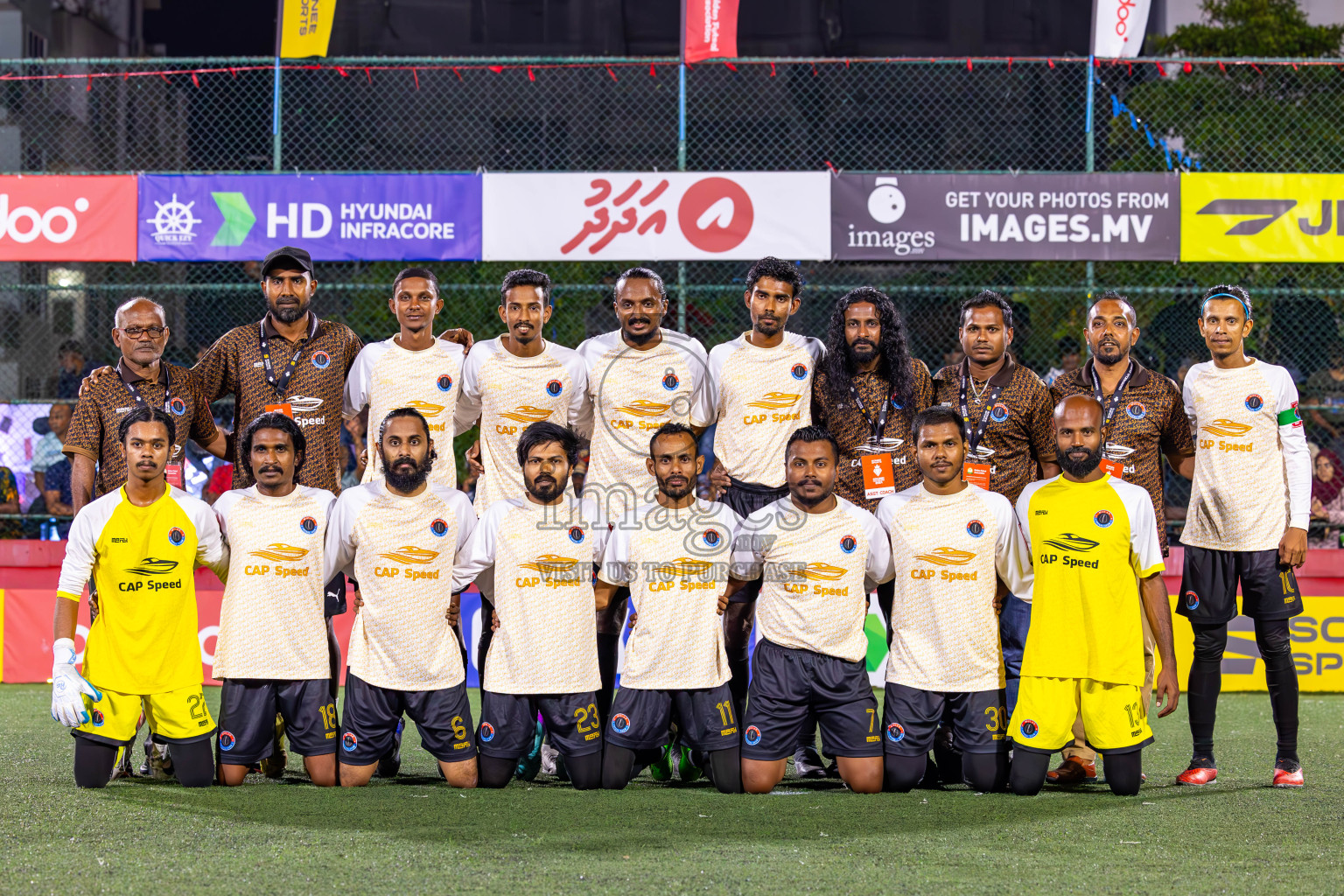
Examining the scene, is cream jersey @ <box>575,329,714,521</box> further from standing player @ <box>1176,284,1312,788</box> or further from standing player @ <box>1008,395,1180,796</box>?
standing player @ <box>1176,284,1312,788</box>

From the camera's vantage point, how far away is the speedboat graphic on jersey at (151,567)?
561 cm

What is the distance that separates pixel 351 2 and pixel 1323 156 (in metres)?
13.5

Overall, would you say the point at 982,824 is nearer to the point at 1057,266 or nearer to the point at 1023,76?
the point at 1057,266

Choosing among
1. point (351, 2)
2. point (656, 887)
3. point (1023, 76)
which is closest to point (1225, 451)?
point (656, 887)

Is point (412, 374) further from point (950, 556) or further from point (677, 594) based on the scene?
point (950, 556)

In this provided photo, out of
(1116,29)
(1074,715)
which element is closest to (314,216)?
(1116,29)

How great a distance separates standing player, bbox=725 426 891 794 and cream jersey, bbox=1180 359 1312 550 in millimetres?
1580

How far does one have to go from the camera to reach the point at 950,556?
18.5 ft

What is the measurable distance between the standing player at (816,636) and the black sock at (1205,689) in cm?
144

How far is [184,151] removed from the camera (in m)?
A: 16.3

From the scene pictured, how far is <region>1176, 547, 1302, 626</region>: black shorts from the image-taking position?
19.7 ft

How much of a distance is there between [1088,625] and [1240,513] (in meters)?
1.06

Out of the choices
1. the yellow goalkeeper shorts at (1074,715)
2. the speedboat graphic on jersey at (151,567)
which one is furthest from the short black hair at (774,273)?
the speedboat graphic on jersey at (151,567)

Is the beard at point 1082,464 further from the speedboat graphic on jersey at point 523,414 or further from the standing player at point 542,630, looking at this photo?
the speedboat graphic on jersey at point 523,414
